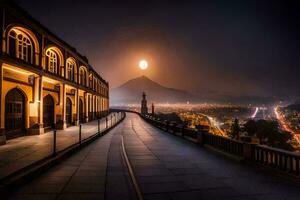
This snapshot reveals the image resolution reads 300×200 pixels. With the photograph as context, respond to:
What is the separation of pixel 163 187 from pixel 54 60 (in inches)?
795

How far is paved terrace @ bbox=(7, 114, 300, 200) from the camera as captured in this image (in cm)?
625

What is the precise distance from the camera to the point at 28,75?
17.2m

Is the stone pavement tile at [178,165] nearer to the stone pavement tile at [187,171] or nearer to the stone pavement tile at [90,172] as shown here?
the stone pavement tile at [187,171]

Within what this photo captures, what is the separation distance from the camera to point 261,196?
6109mm

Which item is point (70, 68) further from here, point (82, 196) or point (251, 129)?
point (251, 129)

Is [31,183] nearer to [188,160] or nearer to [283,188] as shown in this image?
[188,160]

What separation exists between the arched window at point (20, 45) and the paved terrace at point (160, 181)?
10.6 meters

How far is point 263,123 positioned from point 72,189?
204 ft

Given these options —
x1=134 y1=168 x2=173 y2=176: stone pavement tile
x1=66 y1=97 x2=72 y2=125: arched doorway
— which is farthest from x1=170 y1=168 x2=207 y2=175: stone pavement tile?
x1=66 y1=97 x2=72 y2=125: arched doorway

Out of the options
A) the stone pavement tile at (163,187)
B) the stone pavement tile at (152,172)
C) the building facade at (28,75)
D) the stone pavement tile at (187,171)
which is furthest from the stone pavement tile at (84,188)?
the building facade at (28,75)

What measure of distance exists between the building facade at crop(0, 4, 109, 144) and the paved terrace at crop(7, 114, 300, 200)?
8.19 metres

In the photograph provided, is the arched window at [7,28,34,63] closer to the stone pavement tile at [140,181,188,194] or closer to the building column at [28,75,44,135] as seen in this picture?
the building column at [28,75,44,135]

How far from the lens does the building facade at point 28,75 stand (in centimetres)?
1438

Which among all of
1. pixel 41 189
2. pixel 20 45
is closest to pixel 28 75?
pixel 20 45
